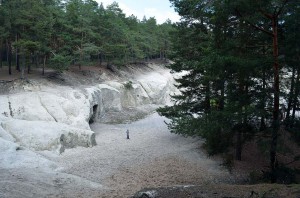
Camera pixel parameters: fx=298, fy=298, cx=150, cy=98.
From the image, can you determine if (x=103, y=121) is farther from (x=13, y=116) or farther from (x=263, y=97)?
(x=263, y=97)

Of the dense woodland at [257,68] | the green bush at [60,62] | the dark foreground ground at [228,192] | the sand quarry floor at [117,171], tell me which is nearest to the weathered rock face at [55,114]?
the sand quarry floor at [117,171]

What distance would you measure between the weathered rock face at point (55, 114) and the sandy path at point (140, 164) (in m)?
1.41

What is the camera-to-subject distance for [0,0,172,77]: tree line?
32156mm

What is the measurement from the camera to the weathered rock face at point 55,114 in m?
21.7

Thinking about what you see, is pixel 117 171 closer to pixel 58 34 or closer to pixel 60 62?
pixel 60 62

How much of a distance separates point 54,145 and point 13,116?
572 cm

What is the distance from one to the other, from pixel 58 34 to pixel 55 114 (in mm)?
16832

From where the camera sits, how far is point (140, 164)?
65.6 feet

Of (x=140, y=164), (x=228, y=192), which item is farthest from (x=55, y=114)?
(x=228, y=192)

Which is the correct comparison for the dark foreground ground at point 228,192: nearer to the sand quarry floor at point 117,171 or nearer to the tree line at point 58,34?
the sand quarry floor at point 117,171

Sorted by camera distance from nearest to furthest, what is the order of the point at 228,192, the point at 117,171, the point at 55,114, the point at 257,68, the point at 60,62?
the point at 228,192, the point at 257,68, the point at 117,171, the point at 55,114, the point at 60,62

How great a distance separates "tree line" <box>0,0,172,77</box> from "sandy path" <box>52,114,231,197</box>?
12702 mm

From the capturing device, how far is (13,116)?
24.7 metres

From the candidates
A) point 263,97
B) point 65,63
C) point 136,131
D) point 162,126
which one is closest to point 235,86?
point 263,97
